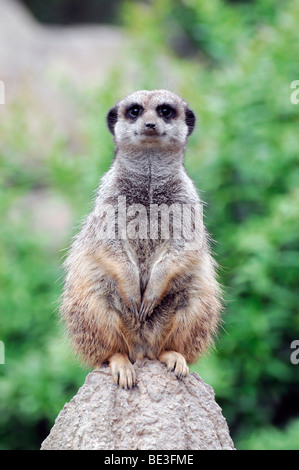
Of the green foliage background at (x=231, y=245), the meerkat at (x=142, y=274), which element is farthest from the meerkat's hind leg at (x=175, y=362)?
the green foliage background at (x=231, y=245)

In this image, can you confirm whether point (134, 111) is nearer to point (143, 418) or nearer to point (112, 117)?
point (112, 117)

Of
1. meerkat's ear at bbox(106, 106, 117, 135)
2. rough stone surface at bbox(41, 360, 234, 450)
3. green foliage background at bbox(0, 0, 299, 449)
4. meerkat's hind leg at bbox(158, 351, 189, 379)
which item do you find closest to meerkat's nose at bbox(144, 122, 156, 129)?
meerkat's ear at bbox(106, 106, 117, 135)

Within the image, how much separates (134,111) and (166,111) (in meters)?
0.15

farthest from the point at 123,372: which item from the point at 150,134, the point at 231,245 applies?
the point at 231,245

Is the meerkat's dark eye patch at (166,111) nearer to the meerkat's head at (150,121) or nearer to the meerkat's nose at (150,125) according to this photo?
the meerkat's head at (150,121)

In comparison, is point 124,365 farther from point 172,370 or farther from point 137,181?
point 137,181

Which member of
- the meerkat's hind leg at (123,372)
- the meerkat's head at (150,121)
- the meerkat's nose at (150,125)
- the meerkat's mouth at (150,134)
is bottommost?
the meerkat's hind leg at (123,372)

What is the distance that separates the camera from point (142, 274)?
335cm

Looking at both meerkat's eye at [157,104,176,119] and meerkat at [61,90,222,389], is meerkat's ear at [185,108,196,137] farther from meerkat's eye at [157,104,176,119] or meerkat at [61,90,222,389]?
meerkat at [61,90,222,389]

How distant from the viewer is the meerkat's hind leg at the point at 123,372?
2.94 meters

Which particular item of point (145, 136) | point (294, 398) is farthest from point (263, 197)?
point (145, 136)

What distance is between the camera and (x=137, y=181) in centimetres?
339

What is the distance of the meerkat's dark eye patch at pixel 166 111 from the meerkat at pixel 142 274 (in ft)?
0.30

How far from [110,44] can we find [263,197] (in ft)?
22.3
